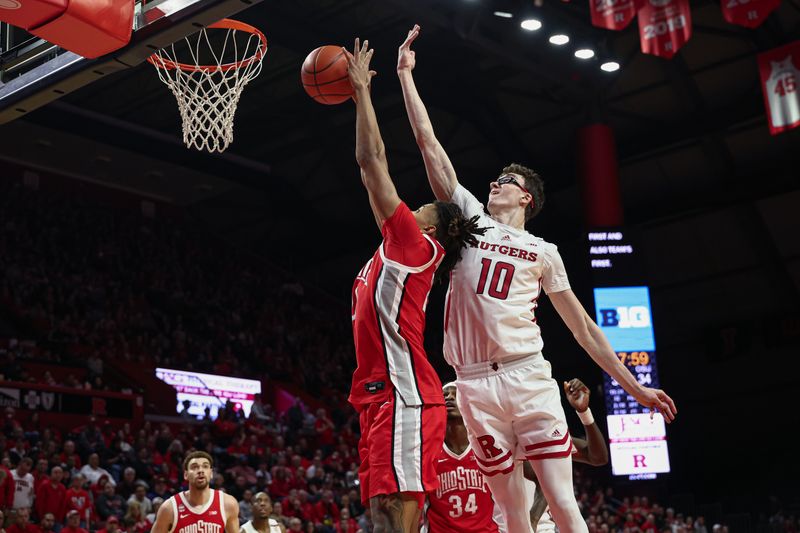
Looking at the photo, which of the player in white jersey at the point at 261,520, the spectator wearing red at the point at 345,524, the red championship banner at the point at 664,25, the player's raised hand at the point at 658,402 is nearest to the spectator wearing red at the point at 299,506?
the spectator wearing red at the point at 345,524

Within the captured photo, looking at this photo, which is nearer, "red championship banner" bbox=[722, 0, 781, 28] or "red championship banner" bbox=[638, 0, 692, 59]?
"red championship banner" bbox=[722, 0, 781, 28]

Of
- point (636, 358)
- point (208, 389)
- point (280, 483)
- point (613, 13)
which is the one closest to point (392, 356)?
point (613, 13)

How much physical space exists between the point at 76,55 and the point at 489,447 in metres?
4.41

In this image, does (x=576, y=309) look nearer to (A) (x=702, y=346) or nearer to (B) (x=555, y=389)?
(B) (x=555, y=389)

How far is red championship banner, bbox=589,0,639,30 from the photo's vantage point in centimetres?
1351

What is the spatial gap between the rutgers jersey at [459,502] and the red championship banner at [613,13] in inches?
368

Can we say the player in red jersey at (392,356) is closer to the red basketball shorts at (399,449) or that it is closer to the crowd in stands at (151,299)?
the red basketball shorts at (399,449)

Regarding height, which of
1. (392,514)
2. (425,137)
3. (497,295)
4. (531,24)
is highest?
(531,24)

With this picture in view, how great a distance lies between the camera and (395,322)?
417 centimetres

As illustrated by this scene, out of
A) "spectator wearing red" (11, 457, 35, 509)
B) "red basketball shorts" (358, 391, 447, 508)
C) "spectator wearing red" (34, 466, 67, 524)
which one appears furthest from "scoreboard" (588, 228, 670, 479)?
"red basketball shorts" (358, 391, 447, 508)

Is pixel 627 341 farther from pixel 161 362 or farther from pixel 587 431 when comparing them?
pixel 587 431

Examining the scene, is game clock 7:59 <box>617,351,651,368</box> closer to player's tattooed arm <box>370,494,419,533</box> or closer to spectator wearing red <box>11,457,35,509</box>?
spectator wearing red <box>11,457,35,509</box>

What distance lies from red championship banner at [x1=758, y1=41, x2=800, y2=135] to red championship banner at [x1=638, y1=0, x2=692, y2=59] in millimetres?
3690

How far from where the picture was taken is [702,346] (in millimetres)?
26156
